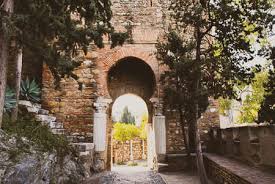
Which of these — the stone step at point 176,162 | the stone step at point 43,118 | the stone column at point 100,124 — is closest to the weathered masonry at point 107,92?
the stone column at point 100,124

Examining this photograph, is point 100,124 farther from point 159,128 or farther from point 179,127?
point 179,127

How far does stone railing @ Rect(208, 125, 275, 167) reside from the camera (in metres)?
5.31

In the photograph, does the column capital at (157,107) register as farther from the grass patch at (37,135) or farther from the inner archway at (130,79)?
the grass patch at (37,135)

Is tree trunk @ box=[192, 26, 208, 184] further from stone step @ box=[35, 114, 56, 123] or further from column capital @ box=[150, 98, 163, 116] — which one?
stone step @ box=[35, 114, 56, 123]

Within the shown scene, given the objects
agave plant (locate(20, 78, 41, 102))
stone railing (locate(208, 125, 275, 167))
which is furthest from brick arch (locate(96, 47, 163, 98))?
stone railing (locate(208, 125, 275, 167))

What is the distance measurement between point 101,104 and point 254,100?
8.56 metres

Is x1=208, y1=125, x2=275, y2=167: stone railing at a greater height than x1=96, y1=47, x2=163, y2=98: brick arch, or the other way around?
x1=96, y1=47, x2=163, y2=98: brick arch

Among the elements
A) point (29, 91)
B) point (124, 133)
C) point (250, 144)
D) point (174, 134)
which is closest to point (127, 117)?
point (124, 133)

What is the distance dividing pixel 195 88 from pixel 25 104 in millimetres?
4372

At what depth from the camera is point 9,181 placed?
402cm

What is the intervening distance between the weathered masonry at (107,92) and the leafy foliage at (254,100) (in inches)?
192

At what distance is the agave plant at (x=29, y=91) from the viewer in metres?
8.37

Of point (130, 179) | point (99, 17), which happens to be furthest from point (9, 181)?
point (130, 179)

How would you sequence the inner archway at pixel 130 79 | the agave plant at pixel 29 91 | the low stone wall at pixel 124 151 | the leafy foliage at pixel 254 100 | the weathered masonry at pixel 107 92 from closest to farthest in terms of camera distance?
the agave plant at pixel 29 91, the weathered masonry at pixel 107 92, the inner archway at pixel 130 79, the leafy foliage at pixel 254 100, the low stone wall at pixel 124 151
